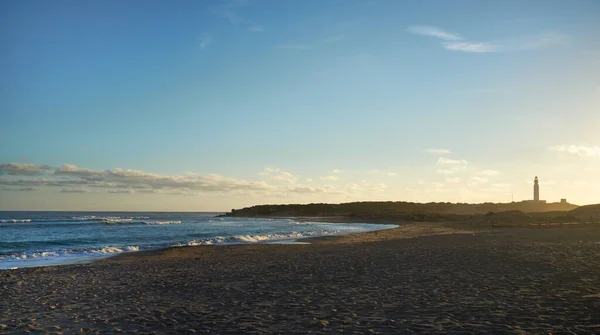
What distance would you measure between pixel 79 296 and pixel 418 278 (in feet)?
35.0

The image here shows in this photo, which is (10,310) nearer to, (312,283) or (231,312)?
(231,312)

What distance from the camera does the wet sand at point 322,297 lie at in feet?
28.0

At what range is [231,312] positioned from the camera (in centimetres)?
998

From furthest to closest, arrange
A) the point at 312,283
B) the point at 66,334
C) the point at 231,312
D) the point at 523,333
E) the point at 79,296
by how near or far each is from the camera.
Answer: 1. the point at 312,283
2. the point at 79,296
3. the point at 231,312
4. the point at 66,334
5. the point at 523,333

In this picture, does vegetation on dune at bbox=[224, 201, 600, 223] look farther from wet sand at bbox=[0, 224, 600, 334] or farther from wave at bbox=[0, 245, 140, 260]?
wet sand at bbox=[0, 224, 600, 334]

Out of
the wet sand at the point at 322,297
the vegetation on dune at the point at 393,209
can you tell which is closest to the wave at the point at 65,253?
the wet sand at the point at 322,297

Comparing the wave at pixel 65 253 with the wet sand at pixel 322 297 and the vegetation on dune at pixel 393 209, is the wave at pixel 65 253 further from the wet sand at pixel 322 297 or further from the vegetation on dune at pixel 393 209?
the vegetation on dune at pixel 393 209

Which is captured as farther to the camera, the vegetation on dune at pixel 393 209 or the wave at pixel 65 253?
the vegetation on dune at pixel 393 209

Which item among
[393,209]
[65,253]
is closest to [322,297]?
[65,253]

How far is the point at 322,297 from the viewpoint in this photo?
11.2m

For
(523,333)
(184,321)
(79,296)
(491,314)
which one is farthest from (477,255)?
(79,296)

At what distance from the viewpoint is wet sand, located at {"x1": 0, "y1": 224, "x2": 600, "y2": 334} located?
8547 millimetres

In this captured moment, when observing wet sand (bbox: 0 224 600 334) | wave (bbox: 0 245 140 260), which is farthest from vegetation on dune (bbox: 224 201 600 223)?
wet sand (bbox: 0 224 600 334)

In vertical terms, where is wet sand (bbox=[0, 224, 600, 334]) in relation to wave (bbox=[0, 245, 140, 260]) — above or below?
above
